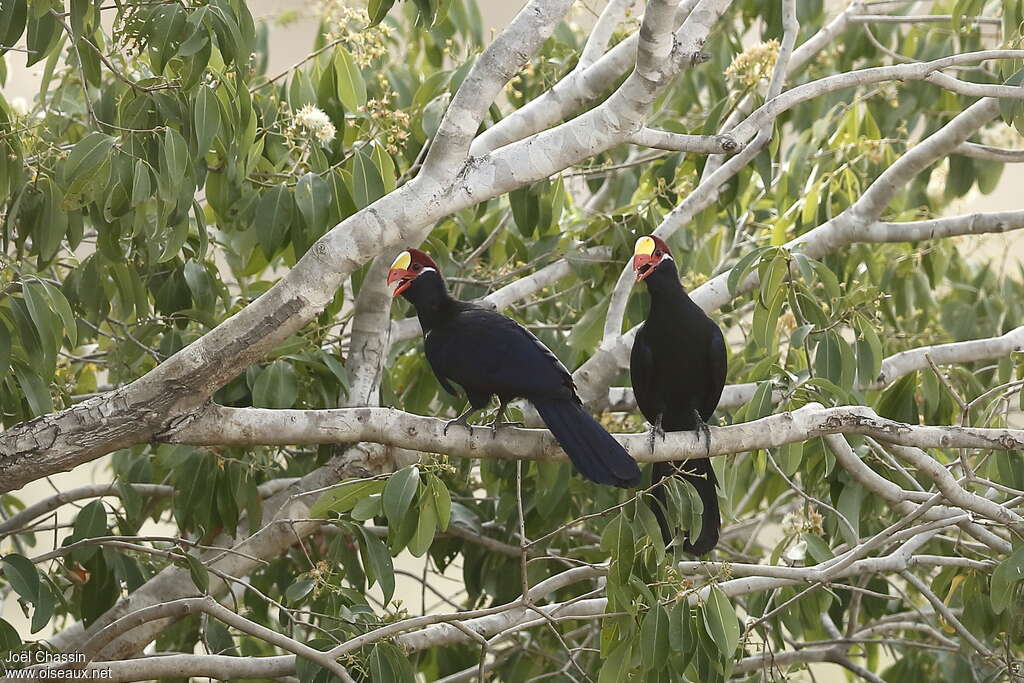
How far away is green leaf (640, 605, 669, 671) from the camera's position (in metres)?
2.08

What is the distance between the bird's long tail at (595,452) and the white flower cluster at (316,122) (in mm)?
1035

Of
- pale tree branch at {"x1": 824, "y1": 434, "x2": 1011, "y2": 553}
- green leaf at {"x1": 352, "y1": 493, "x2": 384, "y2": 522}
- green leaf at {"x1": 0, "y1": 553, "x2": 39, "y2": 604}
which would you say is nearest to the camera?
green leaf at {"x1": 352, "y1": 493, "x2": 384, "y2": 522}

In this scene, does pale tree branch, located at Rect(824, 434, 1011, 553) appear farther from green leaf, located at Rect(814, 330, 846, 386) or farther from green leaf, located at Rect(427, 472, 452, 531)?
green leaf, located at Rect(427, 472, 452, 531)

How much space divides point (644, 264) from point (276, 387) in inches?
36.8

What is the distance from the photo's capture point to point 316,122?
281cm

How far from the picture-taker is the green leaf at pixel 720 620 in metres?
2.12

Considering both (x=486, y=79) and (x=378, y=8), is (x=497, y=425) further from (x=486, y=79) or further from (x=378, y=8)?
(x=378, y=8)

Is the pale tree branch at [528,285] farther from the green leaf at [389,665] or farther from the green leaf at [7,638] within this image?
the green leaf at [7,638]

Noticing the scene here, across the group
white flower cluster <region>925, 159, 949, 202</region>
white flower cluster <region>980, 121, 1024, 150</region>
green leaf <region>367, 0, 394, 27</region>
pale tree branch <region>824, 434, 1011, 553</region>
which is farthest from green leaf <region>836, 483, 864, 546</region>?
white flower cluster <region>980, 121, 1024, 150</region>

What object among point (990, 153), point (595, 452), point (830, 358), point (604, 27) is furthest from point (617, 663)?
point (990, 153)

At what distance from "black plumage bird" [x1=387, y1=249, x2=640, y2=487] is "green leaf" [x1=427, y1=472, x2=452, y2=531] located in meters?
0.11

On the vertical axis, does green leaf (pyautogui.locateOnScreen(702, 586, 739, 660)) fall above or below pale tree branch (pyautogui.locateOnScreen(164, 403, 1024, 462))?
below

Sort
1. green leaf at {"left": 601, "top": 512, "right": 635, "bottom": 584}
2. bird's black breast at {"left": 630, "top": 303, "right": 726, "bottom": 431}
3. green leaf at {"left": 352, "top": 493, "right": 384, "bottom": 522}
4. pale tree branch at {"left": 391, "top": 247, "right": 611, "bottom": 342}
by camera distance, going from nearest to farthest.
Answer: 1. green leaf at {"left": 601, "top": 512, "right": 635, "bottom": 584}
2. green leaf at {"left": 352, "top": 493, "right": 384, "bottom": 522}
3. bird's black breast at {"left": 630, "top": 303, "right": 726, "bottom": 431}
4. pale tree branch at {"left": 391, "top": 247, "right": 611, "bottom": 342}

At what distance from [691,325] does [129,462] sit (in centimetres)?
162
